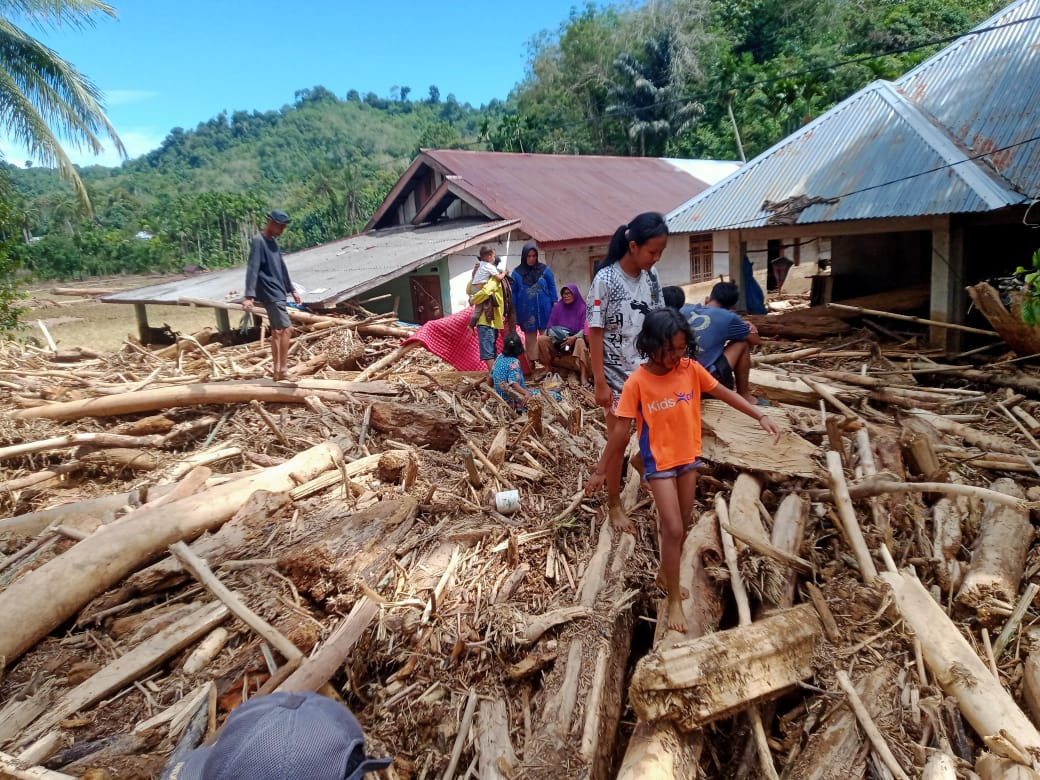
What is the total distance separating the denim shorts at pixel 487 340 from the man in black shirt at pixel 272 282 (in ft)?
7.45

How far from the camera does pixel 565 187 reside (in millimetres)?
18359

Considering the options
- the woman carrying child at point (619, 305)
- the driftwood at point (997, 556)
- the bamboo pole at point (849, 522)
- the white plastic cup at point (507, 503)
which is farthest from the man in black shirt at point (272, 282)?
the driftwood at point (997, 556)

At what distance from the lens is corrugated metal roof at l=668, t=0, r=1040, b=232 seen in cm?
833

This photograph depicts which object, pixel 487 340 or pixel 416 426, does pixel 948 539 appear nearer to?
pixel 416 426

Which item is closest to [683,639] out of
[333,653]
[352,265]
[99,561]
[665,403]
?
[665,403]

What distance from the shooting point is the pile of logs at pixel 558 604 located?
9.40 ft

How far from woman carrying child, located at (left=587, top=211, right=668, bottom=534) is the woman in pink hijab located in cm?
363

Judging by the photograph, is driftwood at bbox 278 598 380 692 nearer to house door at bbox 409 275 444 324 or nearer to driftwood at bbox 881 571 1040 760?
driftwood at bbox 881 571 1040 760

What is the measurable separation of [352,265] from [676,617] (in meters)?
12.2

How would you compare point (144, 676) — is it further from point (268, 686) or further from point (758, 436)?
point (758, 436)

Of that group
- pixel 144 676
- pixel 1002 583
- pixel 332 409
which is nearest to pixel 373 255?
pixel 332 409

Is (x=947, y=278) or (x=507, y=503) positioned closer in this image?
(x=507, y=503)

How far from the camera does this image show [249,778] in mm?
1504

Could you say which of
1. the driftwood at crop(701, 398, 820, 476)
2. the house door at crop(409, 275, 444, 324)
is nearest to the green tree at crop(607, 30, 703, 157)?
the house door at crop(409, 275, 444, 324)
